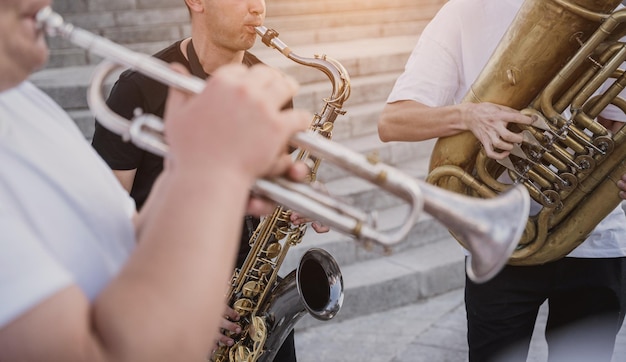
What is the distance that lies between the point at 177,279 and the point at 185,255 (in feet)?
0.11

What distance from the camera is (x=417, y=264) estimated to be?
510cm

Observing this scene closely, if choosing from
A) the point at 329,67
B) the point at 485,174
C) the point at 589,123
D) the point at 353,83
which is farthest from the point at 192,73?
the point at 353,83

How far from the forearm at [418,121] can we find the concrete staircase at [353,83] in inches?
56.5

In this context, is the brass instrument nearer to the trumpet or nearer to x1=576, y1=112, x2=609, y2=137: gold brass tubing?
x1=576, y1=112, x2=609, y2=137: gold brass tubing

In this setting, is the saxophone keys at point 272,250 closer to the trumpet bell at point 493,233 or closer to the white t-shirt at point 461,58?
the white t-shirt at point 461,58

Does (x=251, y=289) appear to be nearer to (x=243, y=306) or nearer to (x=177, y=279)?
(x=243, y=306)

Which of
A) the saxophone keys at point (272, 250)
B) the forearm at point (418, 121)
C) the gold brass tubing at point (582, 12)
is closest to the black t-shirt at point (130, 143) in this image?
the saxophone keys at point (272, 250)

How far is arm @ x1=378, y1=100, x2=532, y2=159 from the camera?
2264mm

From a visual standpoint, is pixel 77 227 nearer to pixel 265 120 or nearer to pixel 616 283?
pixel 265 120

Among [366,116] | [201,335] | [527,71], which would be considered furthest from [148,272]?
[366,116]

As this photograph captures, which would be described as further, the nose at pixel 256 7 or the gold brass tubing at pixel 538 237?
the nose at pixel 256 7

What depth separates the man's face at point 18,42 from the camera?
1029mm

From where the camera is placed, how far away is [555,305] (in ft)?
8.80

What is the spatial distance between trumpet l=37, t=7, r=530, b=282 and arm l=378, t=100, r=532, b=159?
89 centimetres
